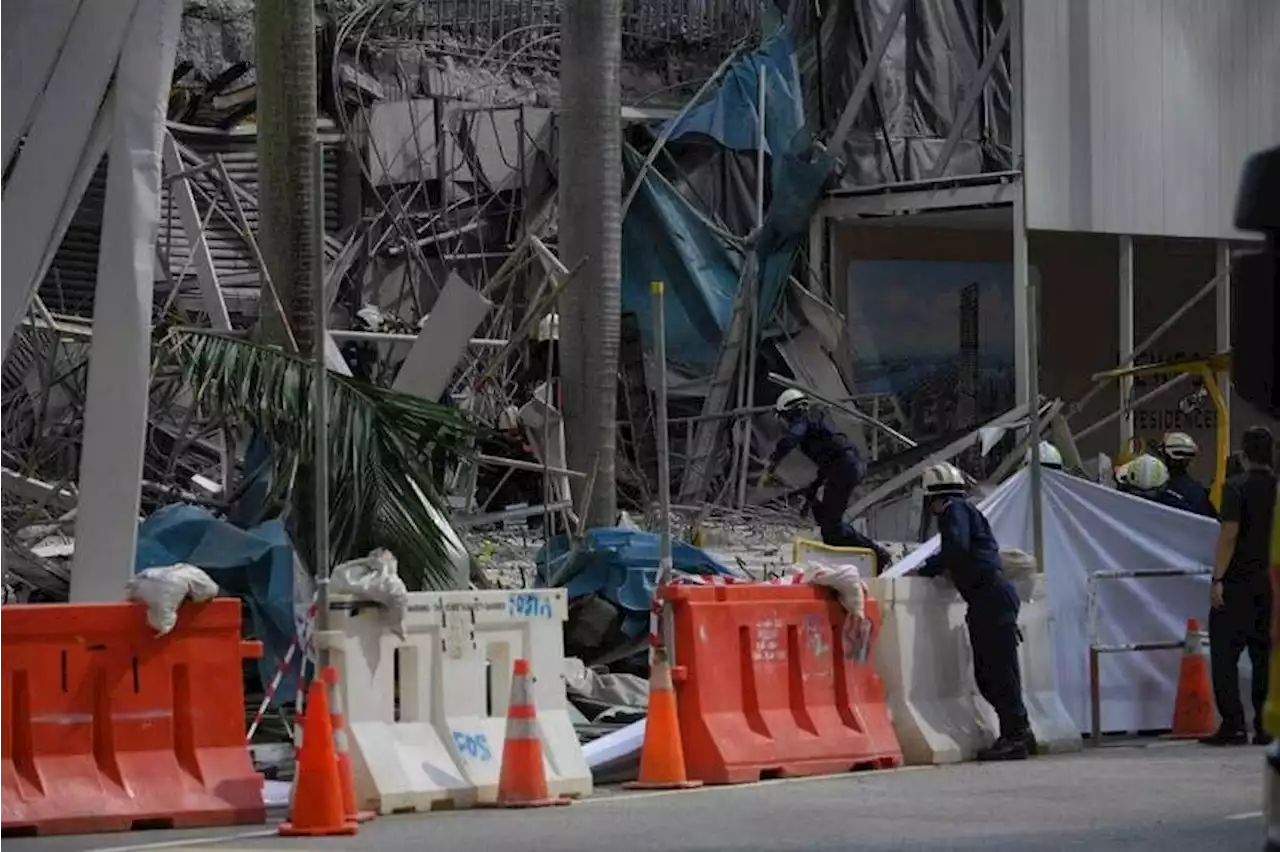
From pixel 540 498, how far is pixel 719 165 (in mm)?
6838

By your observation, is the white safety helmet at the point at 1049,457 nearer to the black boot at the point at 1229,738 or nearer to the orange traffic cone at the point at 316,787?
the black boot at the point at 1229,738

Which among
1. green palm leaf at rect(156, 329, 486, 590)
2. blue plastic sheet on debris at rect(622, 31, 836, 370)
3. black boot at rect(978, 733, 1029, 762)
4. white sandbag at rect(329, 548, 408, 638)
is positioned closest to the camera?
white sandbag at rect(329, 548, 408, 638)

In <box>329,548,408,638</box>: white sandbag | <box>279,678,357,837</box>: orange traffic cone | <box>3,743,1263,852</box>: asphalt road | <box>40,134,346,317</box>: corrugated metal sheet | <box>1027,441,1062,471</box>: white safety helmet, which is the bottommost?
<box>3,743,1263,852</box>: asphalt road

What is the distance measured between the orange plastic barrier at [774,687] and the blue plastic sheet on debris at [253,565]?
8.07 feet

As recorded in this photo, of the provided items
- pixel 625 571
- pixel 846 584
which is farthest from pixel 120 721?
pixel 625 571

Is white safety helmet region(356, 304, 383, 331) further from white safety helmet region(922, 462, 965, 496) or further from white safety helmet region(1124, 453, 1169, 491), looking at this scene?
white safety helmet region(922, 462, 965, 496)

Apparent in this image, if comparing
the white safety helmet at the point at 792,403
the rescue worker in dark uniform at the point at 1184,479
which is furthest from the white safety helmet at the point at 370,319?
the rescue worker in dark uniform at the point at 1184,479

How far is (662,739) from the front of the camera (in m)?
13.4

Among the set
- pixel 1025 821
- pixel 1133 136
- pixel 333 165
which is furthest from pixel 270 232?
pixel 1133 136

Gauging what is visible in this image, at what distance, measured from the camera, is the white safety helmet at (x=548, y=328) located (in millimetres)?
23650

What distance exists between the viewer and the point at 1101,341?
2941 centimetres

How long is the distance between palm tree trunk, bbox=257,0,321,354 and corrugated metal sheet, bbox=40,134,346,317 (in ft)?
17.7

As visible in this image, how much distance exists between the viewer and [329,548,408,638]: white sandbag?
12492 mm

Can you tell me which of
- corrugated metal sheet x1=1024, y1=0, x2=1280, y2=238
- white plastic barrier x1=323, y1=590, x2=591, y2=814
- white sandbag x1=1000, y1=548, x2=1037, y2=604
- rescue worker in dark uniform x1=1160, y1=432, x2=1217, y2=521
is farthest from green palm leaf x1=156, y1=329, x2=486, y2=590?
corrugated metal sheet x1=1024, y1=0, x2=1280, y2=238
